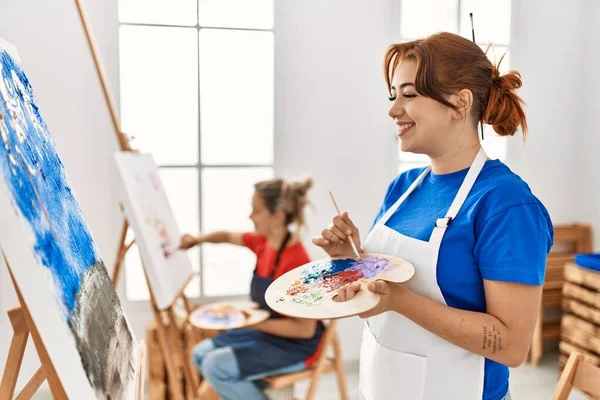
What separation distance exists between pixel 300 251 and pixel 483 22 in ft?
6.64

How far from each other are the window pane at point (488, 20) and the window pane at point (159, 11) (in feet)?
5.38

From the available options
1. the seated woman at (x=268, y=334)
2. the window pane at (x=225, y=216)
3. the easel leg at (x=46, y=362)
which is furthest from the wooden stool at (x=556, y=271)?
the easel leg at (x=46, y=362)

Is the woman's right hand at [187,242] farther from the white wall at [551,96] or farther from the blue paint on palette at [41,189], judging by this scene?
the white wall at [551,96]

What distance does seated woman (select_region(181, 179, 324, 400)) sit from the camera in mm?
2125

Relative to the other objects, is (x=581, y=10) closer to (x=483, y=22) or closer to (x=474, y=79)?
(x=483, y=22)

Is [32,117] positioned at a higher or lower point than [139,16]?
lower

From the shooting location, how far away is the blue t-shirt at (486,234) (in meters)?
0.99

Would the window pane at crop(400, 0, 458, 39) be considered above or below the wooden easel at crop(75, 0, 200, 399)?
above

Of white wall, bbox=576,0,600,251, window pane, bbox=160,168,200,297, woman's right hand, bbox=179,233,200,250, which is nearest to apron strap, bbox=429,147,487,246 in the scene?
woman's right hand, bbox=179,233,200,250

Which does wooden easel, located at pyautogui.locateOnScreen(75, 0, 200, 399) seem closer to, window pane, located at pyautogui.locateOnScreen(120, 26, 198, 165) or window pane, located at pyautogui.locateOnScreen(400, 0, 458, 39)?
window pane, located at pyautogui.locateOnScreen(120, 26, 198, 165)

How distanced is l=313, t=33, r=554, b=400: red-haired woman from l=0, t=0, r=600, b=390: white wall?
163 cm

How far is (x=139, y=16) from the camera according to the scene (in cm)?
269

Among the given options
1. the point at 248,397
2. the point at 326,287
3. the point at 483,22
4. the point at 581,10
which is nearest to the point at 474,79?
the point at 326,287

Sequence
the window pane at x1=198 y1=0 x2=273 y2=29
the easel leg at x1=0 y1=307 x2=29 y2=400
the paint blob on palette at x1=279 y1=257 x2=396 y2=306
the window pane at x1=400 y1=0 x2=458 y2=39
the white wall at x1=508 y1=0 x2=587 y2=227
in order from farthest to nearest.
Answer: the white wall at x1=508 y1=0 x2=587 y2=227 → the window pane at x1=400 y1=0 x2=458 y2=39 → the window pane at x1=198 y1=0 x2=273 y2=29 → the paint blob on palette at x1=279 y1=257 x2=396 y2=306 → the easel leg at x1=0 y1=307 x2=29 y2=400
